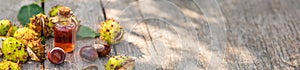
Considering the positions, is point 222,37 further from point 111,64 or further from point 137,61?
point 111,64

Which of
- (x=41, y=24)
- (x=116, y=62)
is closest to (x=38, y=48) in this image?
(x=41, y=24)

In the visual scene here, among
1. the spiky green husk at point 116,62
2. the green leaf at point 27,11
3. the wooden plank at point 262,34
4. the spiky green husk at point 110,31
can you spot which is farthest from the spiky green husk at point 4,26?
the wooden plank at point 262,34

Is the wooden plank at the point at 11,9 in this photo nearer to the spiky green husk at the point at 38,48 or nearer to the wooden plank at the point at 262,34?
the spiky green husk at the point at 38,48

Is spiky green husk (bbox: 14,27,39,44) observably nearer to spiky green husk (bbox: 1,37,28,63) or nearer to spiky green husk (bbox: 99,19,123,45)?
spiky green husk (bbox: 1,37,28,63)

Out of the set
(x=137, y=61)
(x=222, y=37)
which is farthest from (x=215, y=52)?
(x=137, y=61)

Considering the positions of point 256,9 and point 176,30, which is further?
point 256,9

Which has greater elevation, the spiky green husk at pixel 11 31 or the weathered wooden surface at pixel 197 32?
the spiky green husk at pixel 11 31
